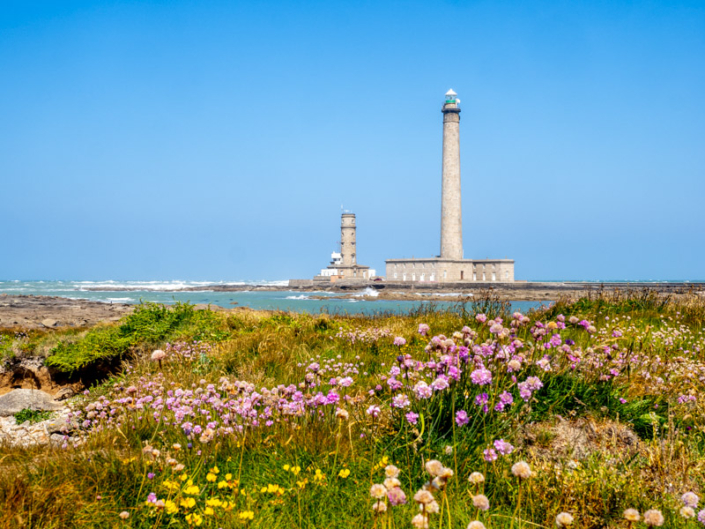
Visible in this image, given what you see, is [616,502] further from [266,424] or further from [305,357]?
[305,357]

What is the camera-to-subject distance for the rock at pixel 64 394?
388 inches

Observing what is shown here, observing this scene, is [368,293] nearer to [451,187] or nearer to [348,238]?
[451,187]

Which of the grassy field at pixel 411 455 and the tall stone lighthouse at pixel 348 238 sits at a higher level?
the tall stone lighthouse at pixel 348 238

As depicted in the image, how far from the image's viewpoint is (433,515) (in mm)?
2941

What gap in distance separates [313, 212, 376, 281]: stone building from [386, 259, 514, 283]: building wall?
A: 10907 millimetres

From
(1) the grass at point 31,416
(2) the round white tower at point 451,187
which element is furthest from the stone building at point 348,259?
(1) the grass at point 31,416

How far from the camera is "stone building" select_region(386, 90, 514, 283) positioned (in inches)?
2728

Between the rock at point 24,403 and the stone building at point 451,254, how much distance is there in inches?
2523

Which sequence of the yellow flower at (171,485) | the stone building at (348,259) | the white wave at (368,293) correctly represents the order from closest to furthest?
the yellow flower at (171,485), the white wave at (368,293), the stone building at (348,259)

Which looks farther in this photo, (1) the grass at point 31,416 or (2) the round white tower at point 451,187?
(2) the round white tower at point 451,187

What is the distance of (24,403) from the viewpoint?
8586 mm

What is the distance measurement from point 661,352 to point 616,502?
225 inches

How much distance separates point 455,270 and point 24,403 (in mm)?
67129

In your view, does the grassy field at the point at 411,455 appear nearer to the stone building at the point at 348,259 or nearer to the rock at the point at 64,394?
the rock at the point at 64,394
